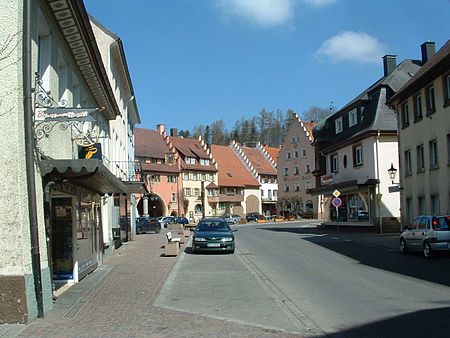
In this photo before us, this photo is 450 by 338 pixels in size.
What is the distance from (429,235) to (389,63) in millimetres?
29070

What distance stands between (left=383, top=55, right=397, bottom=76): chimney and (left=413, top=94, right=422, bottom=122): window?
15.4 metres

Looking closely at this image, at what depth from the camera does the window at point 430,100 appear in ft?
93.7

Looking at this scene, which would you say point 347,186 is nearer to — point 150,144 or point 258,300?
point 258,300

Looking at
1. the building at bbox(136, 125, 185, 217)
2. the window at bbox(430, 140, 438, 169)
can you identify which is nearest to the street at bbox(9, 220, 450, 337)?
the window at bbox(430, 140, 438, 169)

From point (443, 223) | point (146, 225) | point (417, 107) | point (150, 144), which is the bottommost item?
point (146, 225)

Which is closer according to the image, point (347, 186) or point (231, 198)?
point (347, 186)

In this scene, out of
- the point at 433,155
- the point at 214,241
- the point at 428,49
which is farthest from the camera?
the point at 428,49

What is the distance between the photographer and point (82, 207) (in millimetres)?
14891

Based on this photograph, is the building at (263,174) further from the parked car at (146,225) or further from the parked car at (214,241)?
the parked car at (214,241)

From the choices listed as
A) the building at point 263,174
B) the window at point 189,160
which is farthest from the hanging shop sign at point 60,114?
the building at point 263,174

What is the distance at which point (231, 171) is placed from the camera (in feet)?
309

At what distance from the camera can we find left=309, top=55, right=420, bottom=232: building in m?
39.5

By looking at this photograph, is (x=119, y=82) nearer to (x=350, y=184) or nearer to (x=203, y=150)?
(x=350, y=184)

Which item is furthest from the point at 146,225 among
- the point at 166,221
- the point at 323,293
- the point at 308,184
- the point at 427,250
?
the point at 308,184
